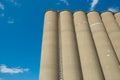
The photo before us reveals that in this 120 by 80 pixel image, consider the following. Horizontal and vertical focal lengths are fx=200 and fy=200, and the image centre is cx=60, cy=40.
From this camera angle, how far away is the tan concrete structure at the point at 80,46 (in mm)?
9477

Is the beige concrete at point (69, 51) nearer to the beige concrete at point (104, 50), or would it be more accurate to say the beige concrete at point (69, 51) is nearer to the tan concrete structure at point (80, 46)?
the tan concrete structure at point (80, 46)

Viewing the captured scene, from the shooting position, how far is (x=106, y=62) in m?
9.82

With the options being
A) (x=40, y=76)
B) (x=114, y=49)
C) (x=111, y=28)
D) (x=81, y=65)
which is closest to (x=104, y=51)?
(x=114, y=49)

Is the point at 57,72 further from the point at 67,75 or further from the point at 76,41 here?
the point at 76,41

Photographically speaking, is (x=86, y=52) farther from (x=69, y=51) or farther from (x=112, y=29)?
(x=112, y=29)

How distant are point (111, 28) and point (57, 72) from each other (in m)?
4.75

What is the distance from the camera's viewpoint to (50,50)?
421 inches

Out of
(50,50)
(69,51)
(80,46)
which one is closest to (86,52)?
(80,46)

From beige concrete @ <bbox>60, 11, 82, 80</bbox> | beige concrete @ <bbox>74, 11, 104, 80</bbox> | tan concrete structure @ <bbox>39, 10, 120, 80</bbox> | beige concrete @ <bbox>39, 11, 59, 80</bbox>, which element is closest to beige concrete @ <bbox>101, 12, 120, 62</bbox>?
tan concrete structure @ <bbox>39, 10, 120, 80</bbox>

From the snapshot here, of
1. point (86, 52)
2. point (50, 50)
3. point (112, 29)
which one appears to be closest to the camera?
point (86, 52)

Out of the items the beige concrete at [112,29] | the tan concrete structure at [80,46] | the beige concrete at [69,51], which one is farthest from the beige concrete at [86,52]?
the beige concrete at [112,29]

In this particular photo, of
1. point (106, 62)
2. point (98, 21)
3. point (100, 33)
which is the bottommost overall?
point (106, 62)

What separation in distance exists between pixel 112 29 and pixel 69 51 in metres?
3.42

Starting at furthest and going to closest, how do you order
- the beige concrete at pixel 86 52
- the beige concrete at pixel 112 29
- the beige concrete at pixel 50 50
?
1. the beige concrete at pixel 112 29
2. the beige concrete at pixel 50 50
3. the beige concrete at pixel 86 52
